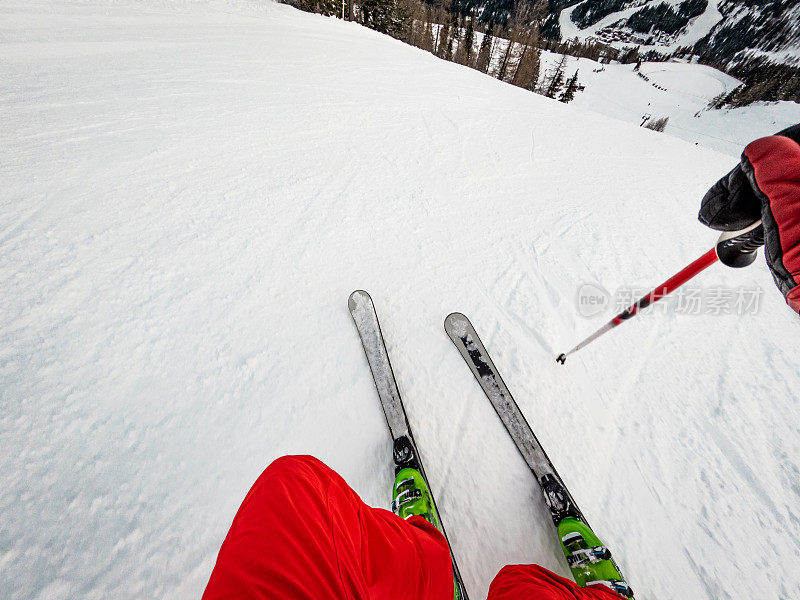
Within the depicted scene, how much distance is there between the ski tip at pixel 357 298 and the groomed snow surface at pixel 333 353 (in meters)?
0.09

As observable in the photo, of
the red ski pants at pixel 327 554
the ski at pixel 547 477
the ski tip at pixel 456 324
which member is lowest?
the ski at pixel 547 477

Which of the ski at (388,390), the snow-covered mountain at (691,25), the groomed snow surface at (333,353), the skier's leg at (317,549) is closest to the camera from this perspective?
the skier's leg at (317,549)

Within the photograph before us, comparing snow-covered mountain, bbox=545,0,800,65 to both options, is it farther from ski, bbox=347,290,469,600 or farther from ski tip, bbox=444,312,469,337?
ski, bbox=347,290,469,600

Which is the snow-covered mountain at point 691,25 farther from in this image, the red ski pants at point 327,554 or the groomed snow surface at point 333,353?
the red ski pants at point 327,554

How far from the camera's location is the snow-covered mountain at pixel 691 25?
258ft

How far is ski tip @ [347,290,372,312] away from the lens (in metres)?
2.38

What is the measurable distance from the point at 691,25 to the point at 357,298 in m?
157

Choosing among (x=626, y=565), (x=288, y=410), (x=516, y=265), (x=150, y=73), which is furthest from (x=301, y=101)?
(x=626, y=565)

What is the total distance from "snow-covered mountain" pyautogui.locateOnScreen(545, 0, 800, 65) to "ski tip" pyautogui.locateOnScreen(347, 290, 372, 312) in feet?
414

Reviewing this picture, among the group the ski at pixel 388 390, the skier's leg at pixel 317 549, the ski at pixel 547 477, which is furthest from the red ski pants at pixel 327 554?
the ski at pixel 388 390

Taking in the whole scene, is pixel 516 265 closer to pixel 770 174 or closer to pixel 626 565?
pixel 770 174

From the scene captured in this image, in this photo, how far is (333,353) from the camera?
2164 mm

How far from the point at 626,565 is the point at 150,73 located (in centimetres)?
907

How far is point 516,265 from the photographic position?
2.97 meters
